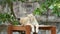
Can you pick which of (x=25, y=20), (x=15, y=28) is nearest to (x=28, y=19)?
(x=25, y=20)

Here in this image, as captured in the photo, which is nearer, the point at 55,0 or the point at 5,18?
the point at 55,0

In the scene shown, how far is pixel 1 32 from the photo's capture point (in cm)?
314

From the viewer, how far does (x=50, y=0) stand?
1.89 m

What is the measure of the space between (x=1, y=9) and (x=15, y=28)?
1296 millimetres

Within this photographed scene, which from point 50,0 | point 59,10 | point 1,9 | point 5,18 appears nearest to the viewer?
point 59,10

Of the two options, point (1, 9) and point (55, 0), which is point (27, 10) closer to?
point (1, 9)

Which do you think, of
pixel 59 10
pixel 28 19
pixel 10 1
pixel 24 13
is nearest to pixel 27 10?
pixel 24 13

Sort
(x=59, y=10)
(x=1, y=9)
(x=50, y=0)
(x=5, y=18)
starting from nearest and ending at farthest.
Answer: (x=59, y=10) < (x=50, y=0) < (x=5, y=18) < (x=1, y=9)

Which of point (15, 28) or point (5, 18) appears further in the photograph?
point (5, 18)

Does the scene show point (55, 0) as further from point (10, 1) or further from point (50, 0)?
point (10, 1)

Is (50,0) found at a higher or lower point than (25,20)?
higher

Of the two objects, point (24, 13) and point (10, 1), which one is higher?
point (10, 1)

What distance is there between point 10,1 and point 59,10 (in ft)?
2.52

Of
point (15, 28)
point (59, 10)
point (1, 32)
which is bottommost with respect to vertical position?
point (1, 32)
